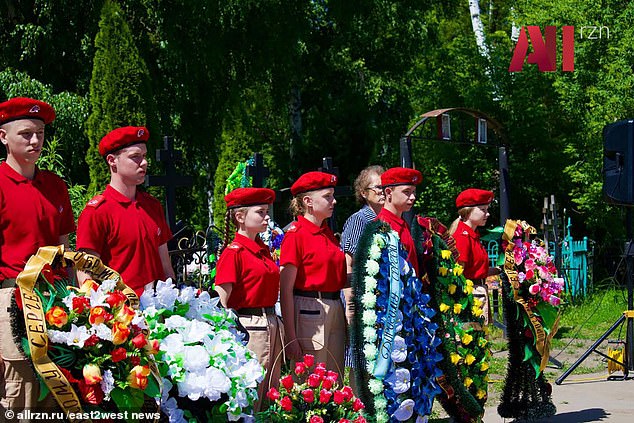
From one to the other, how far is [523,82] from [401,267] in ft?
62.6

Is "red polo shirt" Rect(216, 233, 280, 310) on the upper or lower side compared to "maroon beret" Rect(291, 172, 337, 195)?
lower

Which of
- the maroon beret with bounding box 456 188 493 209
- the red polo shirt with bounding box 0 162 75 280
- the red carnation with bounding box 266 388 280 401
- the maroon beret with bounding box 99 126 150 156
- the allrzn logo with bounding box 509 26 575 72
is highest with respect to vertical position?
the allrzn logo with bounding box 509 26 575 72

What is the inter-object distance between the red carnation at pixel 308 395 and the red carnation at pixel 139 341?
1578 millimetres

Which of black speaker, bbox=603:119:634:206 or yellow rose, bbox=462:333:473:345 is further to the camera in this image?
black speaker, bbox=603:119:634:206

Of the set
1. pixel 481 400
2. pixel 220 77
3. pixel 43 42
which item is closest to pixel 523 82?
pixel 220 77

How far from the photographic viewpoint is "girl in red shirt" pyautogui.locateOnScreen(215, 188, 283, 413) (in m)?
5.49

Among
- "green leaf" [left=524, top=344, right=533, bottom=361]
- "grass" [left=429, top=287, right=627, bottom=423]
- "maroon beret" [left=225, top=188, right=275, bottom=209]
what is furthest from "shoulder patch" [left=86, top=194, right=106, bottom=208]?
"green leaf" [left=524, top=344, right=533, bottom=361]

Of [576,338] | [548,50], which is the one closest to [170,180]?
[576,338]

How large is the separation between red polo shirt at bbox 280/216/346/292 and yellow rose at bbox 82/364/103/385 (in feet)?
8.34

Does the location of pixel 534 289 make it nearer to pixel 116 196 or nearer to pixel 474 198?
pixel 474 198

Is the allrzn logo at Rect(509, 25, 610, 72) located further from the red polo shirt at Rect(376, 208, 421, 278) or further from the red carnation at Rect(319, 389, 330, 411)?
the red carnation at Rect(319, 389, 330, 411)

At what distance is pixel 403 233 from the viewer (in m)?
6.30

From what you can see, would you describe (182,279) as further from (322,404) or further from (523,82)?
(523,82)

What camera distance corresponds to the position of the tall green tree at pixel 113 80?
587 inches
